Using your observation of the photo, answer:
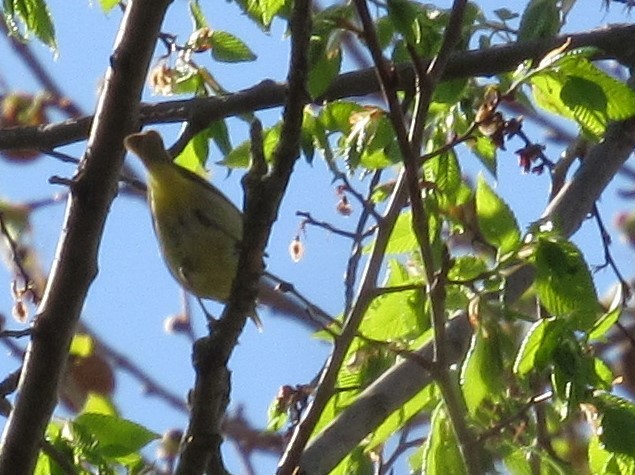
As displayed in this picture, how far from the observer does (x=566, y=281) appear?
7.65ft

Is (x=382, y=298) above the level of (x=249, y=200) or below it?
above

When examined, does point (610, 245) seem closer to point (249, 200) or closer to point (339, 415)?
point (339, 415)

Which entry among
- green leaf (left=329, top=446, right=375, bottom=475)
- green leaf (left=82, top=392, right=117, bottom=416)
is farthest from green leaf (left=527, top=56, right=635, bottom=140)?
green leaf (left=82, top=392, right=117, bottom=416)

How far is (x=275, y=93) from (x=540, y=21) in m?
0.67

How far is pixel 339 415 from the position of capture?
2.76m

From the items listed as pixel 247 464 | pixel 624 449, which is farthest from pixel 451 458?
pixel 247 464

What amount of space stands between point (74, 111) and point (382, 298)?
2.00 m

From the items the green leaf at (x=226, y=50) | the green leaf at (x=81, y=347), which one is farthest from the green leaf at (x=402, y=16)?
the green leaf at (x=81, y=347)

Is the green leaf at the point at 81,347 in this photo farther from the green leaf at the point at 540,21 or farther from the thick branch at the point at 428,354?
the green leaf at the point at 540,21

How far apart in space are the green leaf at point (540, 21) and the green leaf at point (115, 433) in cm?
121

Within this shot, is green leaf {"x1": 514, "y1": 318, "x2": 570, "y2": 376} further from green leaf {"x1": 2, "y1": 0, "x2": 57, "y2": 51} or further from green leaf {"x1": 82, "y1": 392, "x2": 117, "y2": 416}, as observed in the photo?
green leaf {"x1": 2, "y1": 0, "x2": 57, "y2": 51}

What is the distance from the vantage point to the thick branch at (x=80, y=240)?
2211 millimetres

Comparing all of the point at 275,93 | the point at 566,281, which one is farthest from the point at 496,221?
the point at 275,93

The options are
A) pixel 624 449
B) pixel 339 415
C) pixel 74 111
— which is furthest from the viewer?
pixel 74 111
